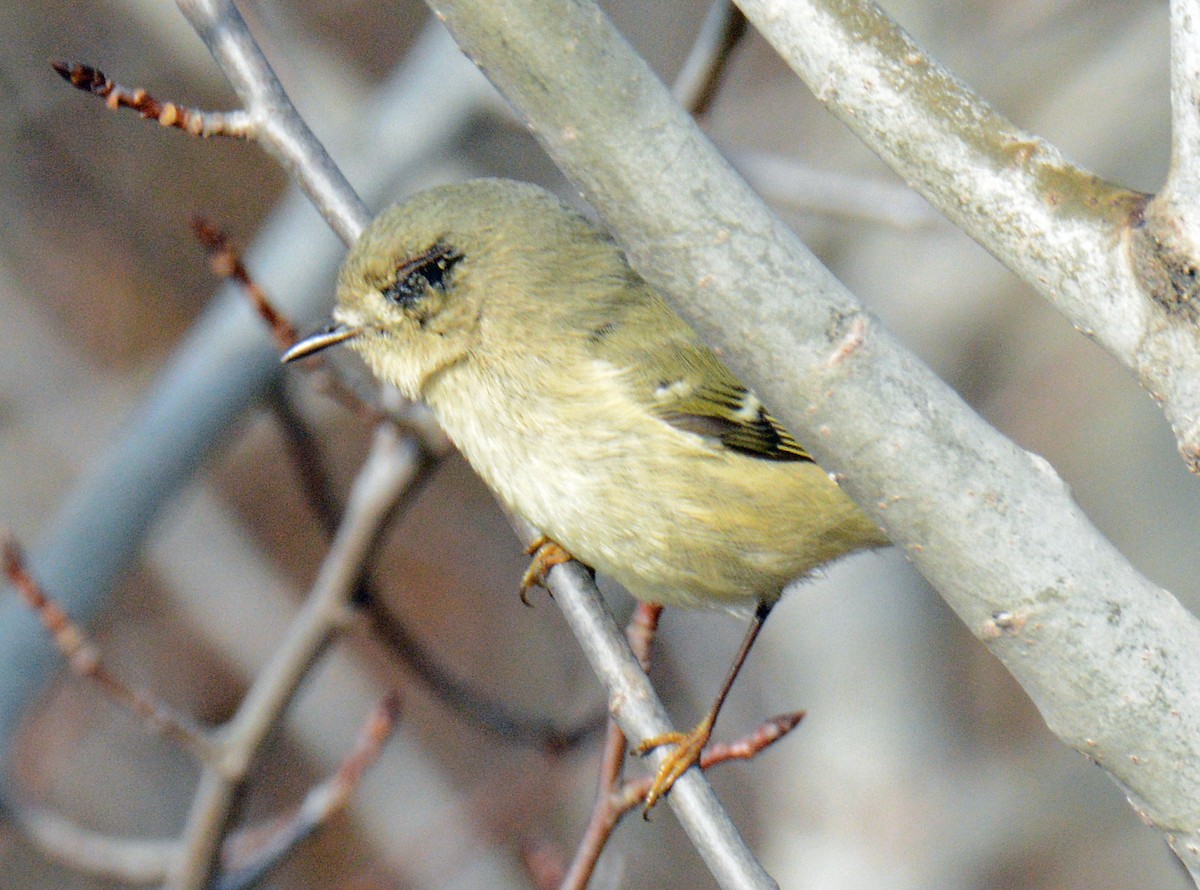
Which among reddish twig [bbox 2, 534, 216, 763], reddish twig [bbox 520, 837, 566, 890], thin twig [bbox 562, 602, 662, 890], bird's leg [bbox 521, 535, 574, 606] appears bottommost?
reddish twig [bbox 520, 837, 566, 890]

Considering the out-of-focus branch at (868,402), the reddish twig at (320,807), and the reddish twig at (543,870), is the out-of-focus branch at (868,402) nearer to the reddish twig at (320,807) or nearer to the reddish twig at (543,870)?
the reddish twig at (320,807)

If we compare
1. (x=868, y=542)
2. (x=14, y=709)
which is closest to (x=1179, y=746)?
(x=868, y=542)

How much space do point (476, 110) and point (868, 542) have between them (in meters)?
1.73

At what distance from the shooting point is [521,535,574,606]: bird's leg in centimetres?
230

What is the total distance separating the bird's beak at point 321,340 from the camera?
2.26 m

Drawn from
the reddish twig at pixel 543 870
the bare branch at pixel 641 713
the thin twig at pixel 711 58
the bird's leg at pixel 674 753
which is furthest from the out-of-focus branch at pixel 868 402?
the reddish twig at pixel 543 870

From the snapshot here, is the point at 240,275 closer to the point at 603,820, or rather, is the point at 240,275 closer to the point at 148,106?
the point at 148,106

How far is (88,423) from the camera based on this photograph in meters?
5.27

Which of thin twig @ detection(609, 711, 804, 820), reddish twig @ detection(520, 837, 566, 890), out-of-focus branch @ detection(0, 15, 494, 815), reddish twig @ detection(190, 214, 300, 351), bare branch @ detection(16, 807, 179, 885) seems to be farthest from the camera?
reddish twig @ detection(520, 837, 566, 890)

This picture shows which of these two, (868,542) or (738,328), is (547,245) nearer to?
(868,542)

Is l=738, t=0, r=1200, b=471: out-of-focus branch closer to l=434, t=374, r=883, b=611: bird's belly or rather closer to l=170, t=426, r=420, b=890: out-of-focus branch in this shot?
l=434, t=374, r=883, b=611: bird's belly

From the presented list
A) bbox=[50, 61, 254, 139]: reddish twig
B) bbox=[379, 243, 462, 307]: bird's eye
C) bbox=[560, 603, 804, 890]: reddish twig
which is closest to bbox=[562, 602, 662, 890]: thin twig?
bbox=[560, 603, 804, 890]: reddish twig

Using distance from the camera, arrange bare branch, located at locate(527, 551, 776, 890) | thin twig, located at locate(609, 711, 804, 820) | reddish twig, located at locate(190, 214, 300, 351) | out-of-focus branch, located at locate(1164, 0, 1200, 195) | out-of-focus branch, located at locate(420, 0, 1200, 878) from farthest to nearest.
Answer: reddish twig, located at locate(190, 214, 300, 351), thin twig, located at locate(609, 711, 804, 820), bare branch, located at locate(527, 551, 776, 890), out-of-focus branch, located at locate(420, 0, 1200, 878), out-of-focus branch, located at locate(1164, 0, 1200, 195)

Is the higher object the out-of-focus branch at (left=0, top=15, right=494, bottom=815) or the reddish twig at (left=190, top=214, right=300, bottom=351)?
the reddish twig at (left=190, top=214, right=300, bottom=351)
